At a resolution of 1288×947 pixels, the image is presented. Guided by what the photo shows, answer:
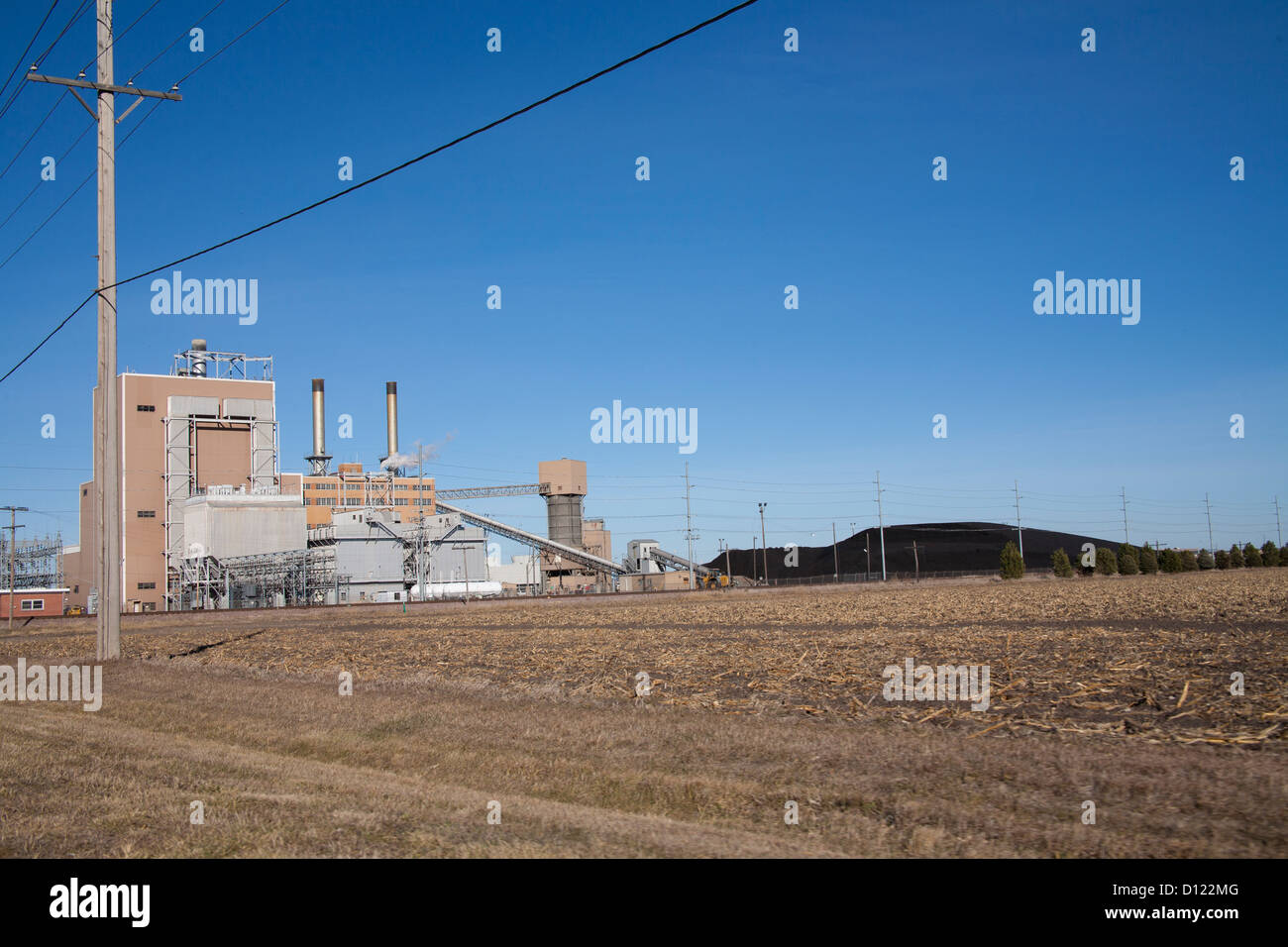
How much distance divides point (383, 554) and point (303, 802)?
8265 centimetres

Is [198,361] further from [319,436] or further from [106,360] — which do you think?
[106,360]

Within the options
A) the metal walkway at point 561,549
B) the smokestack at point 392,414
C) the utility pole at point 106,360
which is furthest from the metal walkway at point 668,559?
the utility pole at point 106,360

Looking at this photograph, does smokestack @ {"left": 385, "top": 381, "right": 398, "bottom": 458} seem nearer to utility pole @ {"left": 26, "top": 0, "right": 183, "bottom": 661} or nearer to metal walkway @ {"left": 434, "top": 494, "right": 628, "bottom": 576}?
metal walkway @ {"left": 434, "top": 494, "right": 628, "bottom": 576}

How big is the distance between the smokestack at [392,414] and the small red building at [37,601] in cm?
4125

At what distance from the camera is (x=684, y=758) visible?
401 inches

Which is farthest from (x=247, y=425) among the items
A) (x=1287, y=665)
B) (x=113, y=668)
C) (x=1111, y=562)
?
(x=1111, y=562)

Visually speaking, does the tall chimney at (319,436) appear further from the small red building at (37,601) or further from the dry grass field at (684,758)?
the dry grass field at (684,758)

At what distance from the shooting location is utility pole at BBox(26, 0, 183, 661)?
2423cm

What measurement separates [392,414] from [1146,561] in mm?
101894

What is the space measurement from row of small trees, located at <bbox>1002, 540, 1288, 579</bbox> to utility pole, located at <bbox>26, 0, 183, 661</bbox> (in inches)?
3945

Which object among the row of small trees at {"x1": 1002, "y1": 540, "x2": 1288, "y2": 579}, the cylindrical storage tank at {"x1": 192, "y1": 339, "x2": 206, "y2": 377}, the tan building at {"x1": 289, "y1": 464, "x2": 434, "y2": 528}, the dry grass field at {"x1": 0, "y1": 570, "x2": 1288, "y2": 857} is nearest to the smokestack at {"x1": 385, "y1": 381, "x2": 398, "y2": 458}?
the tan building at {"x1": 289, "y1": 464, "x2": 434, "y2": 528}

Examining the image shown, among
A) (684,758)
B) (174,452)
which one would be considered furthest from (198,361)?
(684,758)
